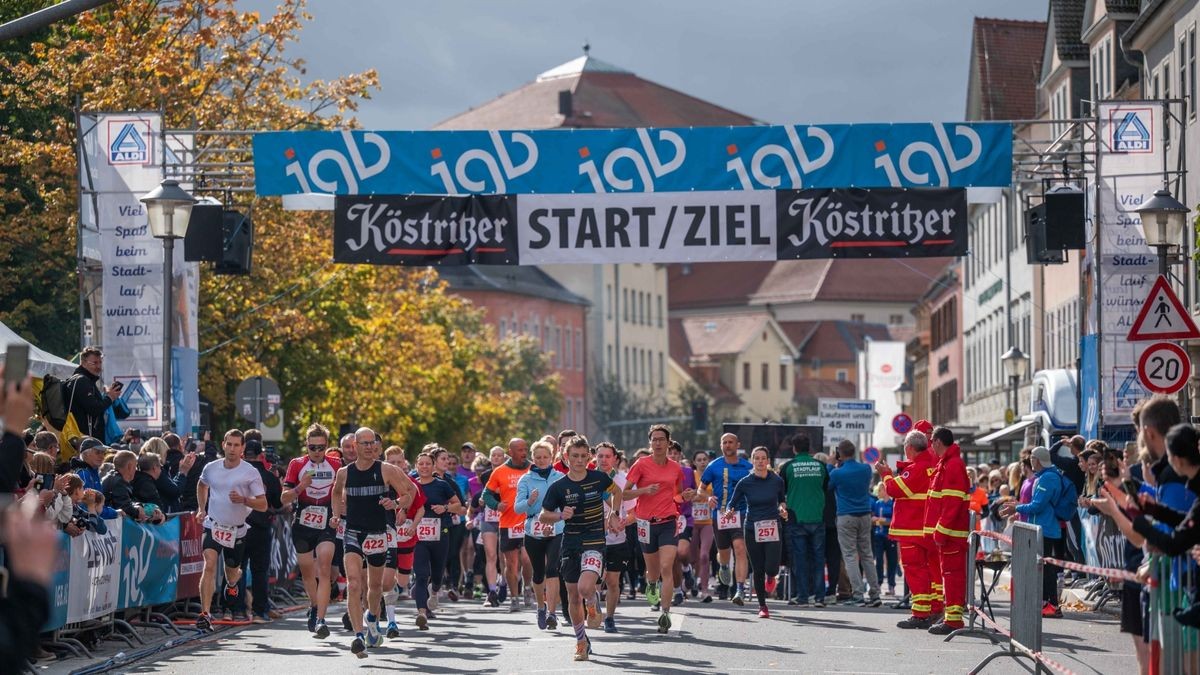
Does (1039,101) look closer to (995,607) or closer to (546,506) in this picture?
(995,607)

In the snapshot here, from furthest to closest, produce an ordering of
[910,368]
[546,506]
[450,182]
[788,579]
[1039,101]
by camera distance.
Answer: [910,368] → [1039,101] → [788,579] → [450,182] → [546,506]

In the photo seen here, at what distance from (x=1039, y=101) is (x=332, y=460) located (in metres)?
42.0

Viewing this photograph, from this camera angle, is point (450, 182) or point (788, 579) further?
point (788, 579)

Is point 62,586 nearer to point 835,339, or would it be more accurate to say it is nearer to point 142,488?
point 142,488

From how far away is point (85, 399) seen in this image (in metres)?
20.3

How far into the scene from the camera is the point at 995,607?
24.5m

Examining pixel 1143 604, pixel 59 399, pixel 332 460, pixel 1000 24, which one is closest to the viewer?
pixel 1143 604

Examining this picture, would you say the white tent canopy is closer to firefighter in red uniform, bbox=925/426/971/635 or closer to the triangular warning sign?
firefighter in red uniform, bbox=925/426/971/635

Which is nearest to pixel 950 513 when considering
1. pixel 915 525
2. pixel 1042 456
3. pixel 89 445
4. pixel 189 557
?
pixel 915 525

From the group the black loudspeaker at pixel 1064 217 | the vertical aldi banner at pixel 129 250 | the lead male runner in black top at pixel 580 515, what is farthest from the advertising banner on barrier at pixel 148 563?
the black loudspeaker at pixel 1064 217

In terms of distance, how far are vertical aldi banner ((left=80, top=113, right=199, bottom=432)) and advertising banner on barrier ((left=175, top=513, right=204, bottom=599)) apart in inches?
104

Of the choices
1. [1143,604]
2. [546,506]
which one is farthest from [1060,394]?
[1143,604]

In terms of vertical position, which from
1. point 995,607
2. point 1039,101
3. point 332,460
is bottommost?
point 995,607

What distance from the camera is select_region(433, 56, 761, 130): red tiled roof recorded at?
128 metres
